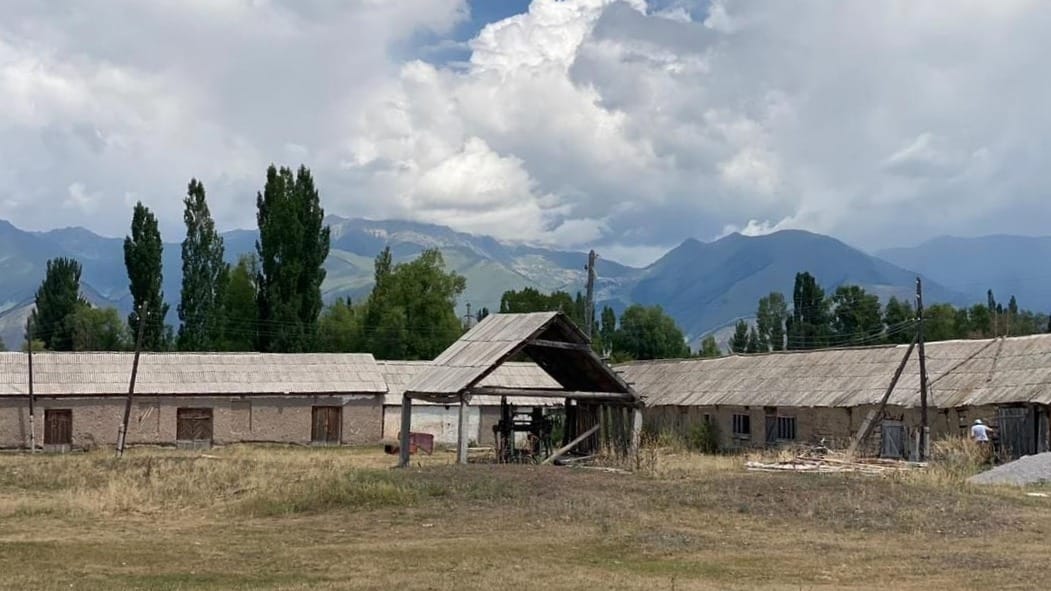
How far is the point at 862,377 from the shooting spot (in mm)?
38844

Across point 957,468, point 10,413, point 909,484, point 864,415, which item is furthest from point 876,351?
point 10,413

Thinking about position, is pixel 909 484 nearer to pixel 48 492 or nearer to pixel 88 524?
pixel 88 524

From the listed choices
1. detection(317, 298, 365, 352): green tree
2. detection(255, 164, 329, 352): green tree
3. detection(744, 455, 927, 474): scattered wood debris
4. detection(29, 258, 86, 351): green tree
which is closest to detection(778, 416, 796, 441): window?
detection(744, 455, 927, 474): scattered wood debris

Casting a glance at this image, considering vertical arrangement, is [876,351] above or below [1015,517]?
above

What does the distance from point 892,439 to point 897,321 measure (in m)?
57.6

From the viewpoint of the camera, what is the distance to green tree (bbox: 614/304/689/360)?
334 feet

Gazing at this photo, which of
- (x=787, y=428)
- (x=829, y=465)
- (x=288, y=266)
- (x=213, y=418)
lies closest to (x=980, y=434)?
(x=829, y=465)

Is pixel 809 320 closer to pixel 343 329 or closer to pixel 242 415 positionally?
pixel 343 329

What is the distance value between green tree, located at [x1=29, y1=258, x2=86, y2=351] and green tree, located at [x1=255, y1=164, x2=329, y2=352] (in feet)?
72.2

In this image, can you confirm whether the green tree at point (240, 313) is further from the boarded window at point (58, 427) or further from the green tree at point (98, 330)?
the boarded window at point (58, 427)

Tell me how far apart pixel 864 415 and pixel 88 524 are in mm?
24943

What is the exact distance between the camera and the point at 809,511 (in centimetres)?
1928

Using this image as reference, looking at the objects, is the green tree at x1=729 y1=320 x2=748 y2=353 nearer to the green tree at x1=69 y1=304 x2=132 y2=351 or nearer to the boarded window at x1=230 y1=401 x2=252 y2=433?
the green tree at x1=69 y1=304 x2=132 y2=351

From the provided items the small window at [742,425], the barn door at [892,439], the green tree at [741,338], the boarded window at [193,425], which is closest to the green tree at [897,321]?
the green tree at [741,338]
